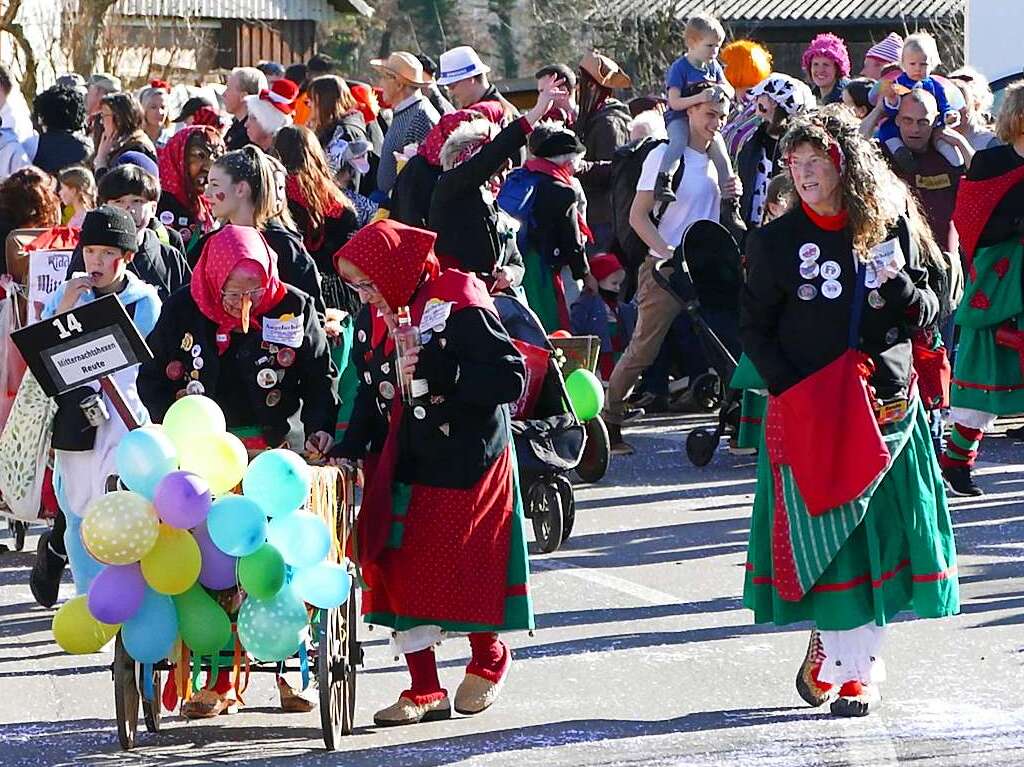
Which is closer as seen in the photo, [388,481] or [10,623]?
[388,481]

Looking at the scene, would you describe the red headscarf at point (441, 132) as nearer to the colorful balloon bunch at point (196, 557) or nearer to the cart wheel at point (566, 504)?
the cart wheel at point (566, 504)

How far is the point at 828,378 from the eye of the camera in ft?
20.7

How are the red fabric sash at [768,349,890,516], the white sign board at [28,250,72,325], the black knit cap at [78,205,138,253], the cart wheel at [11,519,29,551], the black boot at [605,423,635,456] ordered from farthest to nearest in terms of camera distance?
1. the black boot at [605,423,635,456]
2. the cart wheel at [11,519,29,551]
3. the white sign board at [28,250,72,325]
4. the black knit cap at [78,205,138,253]
5. the red fabric sash at [768,349,890,516]

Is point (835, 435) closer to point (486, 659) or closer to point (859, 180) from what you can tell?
point (859, 180)

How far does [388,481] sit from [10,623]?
243cm

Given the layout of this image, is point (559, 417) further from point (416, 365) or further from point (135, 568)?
point (135, 568)

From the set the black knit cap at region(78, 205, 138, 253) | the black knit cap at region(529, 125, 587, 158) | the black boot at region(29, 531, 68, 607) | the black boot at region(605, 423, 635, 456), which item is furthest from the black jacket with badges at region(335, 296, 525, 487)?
the black boot at region(605, 423, 635, 456)

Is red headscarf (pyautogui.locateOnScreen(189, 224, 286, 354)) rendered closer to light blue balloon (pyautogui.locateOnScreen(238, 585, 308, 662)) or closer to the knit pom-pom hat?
light blue balloon (pyautogui.locateOnScreen(238, 585, 308, 662))

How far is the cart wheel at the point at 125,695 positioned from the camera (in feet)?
19.1

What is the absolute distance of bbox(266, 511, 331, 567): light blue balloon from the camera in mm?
5684

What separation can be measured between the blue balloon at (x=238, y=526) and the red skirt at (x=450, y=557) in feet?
2.53

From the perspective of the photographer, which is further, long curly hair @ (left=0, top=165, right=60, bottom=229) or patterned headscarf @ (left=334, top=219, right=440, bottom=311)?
long curly hair @ (left=0, top=165, right=60, bottom=229)

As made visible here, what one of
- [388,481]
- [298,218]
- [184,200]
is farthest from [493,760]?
[184,200]

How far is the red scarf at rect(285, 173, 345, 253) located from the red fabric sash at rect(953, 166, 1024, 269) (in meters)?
3.01
